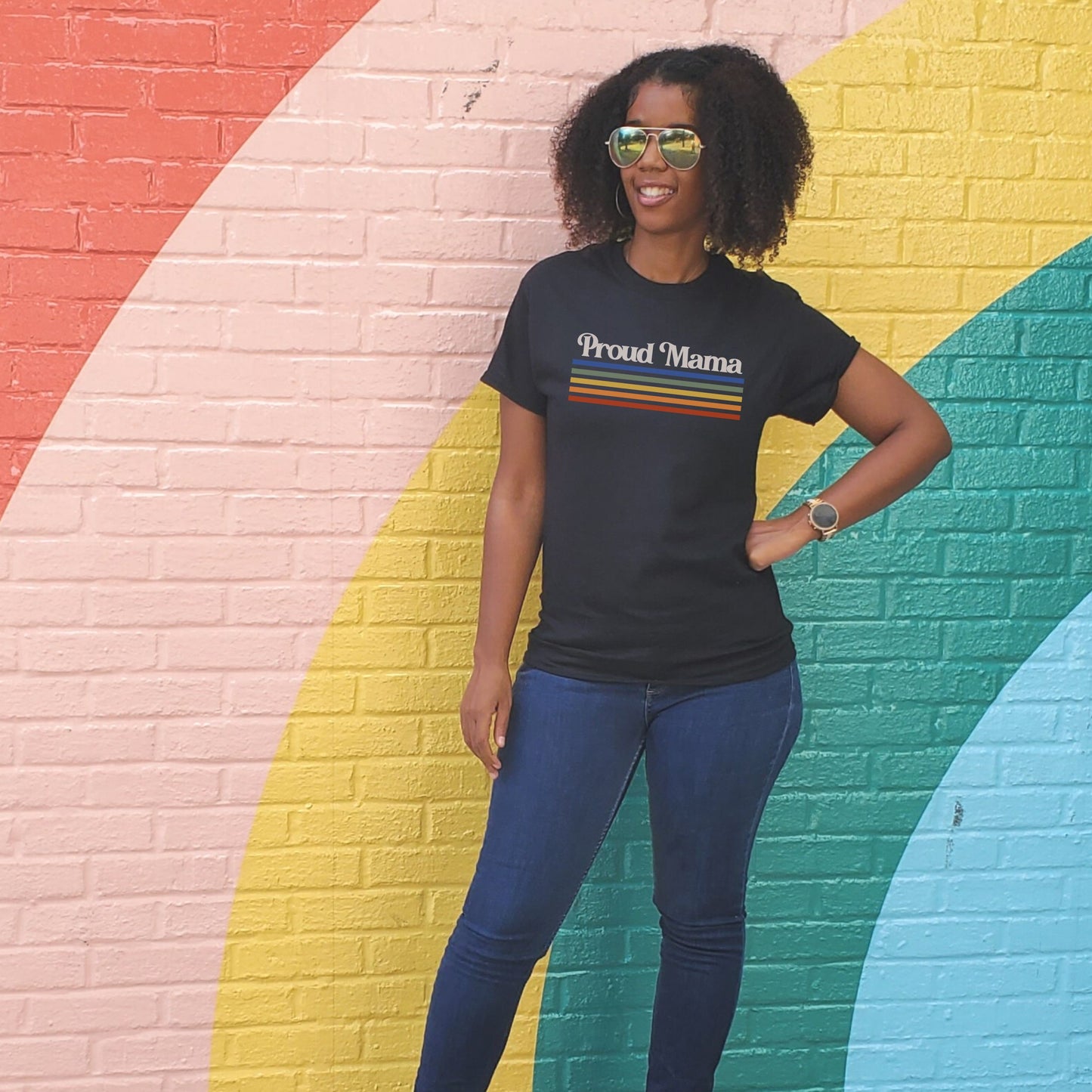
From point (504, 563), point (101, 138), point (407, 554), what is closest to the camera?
point (504, 563)

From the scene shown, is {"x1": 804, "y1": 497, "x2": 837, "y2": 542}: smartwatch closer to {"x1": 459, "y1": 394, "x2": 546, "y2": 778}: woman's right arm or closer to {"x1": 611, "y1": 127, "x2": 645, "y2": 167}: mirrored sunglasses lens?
{"x1": 459, "y1": 394, "x2": 546, "y2": 778}: woman's right arm

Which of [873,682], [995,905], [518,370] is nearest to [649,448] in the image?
[518,370]

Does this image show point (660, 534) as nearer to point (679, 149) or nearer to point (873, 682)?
point (679, 149)

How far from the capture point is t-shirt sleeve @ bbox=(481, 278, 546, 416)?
7.14 ft

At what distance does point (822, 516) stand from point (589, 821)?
2.14ft

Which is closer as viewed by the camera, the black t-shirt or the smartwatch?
the black t-shirt

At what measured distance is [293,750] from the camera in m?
2.54

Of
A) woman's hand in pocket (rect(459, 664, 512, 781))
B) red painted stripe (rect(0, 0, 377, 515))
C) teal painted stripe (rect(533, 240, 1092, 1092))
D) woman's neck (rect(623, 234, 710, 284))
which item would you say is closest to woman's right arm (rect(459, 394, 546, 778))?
woman's hand in pocket (rect(459, 664, 512, 781))

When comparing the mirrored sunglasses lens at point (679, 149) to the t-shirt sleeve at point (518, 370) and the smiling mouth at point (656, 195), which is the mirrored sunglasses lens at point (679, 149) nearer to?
the smiling mouth at point (656, 195)

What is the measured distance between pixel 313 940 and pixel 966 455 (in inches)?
64.4

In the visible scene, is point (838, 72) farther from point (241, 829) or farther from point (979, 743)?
point (241, 829)

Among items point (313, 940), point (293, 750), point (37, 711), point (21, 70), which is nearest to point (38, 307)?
point (21, 70)

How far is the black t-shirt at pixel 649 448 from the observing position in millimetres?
2111

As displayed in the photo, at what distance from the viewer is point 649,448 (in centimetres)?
211
